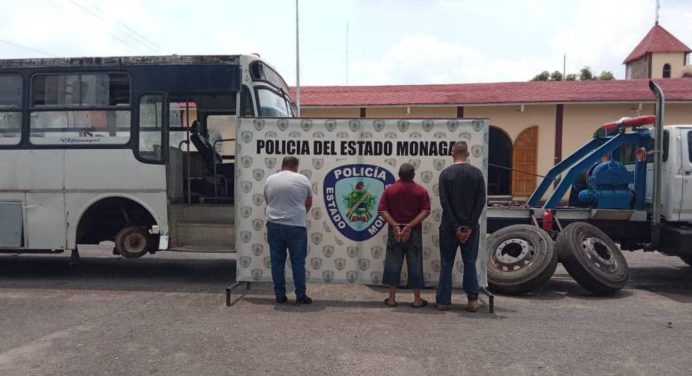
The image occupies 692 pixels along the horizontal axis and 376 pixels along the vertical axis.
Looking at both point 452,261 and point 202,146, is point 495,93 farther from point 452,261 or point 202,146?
point 452,261

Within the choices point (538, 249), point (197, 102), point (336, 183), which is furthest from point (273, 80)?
point (538, 249)

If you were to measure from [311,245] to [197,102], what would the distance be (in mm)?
2770

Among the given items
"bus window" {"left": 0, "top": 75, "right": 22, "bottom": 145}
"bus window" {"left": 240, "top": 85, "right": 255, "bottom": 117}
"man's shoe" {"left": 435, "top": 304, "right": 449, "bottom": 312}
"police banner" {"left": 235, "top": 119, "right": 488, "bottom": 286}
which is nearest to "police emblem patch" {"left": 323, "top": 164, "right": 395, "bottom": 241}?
"police banner" {"left": 235, "top": 119, "right": 488, "bottom": 286}

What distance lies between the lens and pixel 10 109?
815 cm

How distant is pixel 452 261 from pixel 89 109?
18.0ft

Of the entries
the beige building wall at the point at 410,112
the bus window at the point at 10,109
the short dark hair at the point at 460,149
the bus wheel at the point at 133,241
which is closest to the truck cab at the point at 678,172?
the short dark hair at the point at 460,149

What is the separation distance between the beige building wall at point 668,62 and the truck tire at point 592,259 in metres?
49.0

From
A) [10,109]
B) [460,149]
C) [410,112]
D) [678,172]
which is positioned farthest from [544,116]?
[10,109]

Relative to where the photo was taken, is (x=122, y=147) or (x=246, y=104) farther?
(x=122, y=147)

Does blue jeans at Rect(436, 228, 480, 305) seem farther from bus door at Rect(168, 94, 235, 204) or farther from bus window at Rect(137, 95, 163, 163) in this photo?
bus window at Rect(137, 95, 163, 163)

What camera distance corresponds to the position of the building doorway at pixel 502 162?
21.9m

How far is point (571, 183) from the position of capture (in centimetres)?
865

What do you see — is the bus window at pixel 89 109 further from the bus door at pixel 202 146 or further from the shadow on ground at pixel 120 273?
the shadow on ground at pixel 120 273

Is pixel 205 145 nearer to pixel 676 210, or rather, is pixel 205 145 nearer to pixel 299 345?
pixel 299 345
